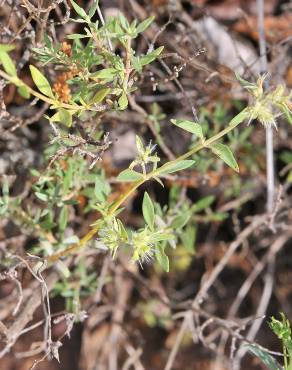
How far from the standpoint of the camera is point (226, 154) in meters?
1.11

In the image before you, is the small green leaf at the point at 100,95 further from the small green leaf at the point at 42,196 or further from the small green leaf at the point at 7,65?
the small green leaf at the point at 42,196

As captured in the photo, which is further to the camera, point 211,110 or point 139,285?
point 139,285

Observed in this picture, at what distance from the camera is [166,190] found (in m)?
2.24

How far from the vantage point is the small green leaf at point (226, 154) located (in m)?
1.11

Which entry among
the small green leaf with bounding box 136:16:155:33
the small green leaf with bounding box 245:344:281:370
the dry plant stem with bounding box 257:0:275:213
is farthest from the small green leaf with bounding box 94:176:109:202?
the dry plant stem with bounding box 257:0:275:213

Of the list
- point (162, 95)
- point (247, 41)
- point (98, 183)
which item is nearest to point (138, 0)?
point (162, 95)

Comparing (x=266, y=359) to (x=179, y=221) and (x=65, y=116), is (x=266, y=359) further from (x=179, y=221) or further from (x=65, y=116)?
(x=65, y=116)

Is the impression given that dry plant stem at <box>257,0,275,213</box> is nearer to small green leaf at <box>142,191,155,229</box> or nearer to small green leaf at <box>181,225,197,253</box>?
small green leaf at <box>181,225,197,253</box>

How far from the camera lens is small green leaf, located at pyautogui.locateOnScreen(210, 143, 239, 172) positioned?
1.11 meters

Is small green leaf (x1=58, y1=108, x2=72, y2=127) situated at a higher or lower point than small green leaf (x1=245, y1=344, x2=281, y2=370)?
higher

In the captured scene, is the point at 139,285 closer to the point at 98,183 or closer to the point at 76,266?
the point at 76,266

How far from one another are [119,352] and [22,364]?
1.27 ft

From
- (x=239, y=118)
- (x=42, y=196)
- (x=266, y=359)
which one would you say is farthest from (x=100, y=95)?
(x=266, y=359)

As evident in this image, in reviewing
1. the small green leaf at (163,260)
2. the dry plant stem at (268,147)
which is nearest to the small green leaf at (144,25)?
the small green leaf at (163,260)
